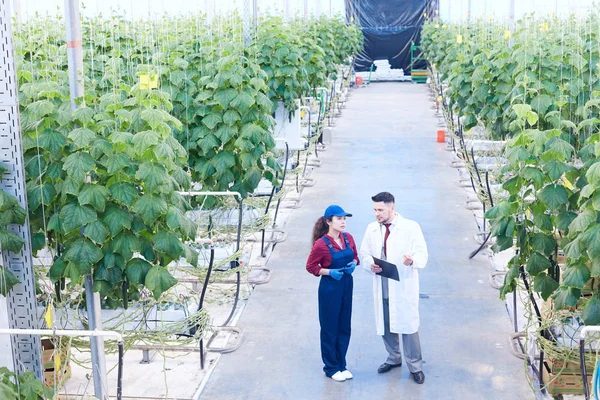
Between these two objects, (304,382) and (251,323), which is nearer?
(304,382)

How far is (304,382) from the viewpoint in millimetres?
5438

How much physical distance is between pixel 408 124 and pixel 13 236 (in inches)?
520

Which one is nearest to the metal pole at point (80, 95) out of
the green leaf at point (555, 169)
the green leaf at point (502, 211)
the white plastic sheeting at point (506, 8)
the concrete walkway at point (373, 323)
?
the concrete walkway at point (373, 323)

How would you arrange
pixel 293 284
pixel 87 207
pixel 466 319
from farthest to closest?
1. pixel 293 284
2. pixel 466 319
3. pixel 87 207

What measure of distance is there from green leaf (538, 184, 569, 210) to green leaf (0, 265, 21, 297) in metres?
2.99

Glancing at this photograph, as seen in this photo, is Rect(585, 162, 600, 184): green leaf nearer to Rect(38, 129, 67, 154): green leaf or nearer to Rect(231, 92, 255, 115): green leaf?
Rect(38, 129, 67, 154): green leaf

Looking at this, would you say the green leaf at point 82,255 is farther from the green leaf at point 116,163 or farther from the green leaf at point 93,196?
the green leaf at point 116,163

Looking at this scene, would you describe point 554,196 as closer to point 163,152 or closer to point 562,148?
point 562,148

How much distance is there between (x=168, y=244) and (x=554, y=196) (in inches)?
89.5

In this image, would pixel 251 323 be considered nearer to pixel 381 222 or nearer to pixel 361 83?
pixel 381 222

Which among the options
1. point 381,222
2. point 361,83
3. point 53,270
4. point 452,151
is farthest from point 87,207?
point 361,83

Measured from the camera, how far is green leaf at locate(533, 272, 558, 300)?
5.04 meters

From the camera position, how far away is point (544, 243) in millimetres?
5031

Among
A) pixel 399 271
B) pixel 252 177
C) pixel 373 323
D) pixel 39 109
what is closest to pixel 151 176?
pixel 39 109
